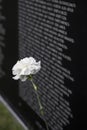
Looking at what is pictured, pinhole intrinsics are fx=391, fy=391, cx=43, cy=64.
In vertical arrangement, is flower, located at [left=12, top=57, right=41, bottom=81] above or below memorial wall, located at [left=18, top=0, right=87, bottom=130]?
above

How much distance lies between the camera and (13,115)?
69.8 inches

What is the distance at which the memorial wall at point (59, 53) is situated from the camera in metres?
1.00

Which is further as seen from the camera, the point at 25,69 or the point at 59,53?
the point at 59,53

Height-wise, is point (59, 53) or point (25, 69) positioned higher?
point (25, 69)

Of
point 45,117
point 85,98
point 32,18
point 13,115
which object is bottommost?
point 13,115

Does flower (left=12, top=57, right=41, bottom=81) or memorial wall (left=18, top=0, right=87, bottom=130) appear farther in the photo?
memorial wall (left=18, top=0, right=87, bottom=130)

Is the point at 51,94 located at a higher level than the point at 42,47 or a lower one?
lower

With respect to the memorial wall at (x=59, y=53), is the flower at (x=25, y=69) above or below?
above

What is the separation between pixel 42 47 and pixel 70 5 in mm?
293

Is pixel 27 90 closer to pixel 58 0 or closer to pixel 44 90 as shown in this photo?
pixel 44 90

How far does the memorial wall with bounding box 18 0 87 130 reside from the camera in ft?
3.30

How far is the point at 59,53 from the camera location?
114 cm

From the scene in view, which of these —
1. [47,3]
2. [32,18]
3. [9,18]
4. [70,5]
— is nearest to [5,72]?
[9,18]

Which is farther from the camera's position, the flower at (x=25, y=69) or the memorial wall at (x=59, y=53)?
the memorial wall at (x=59, y=53)
